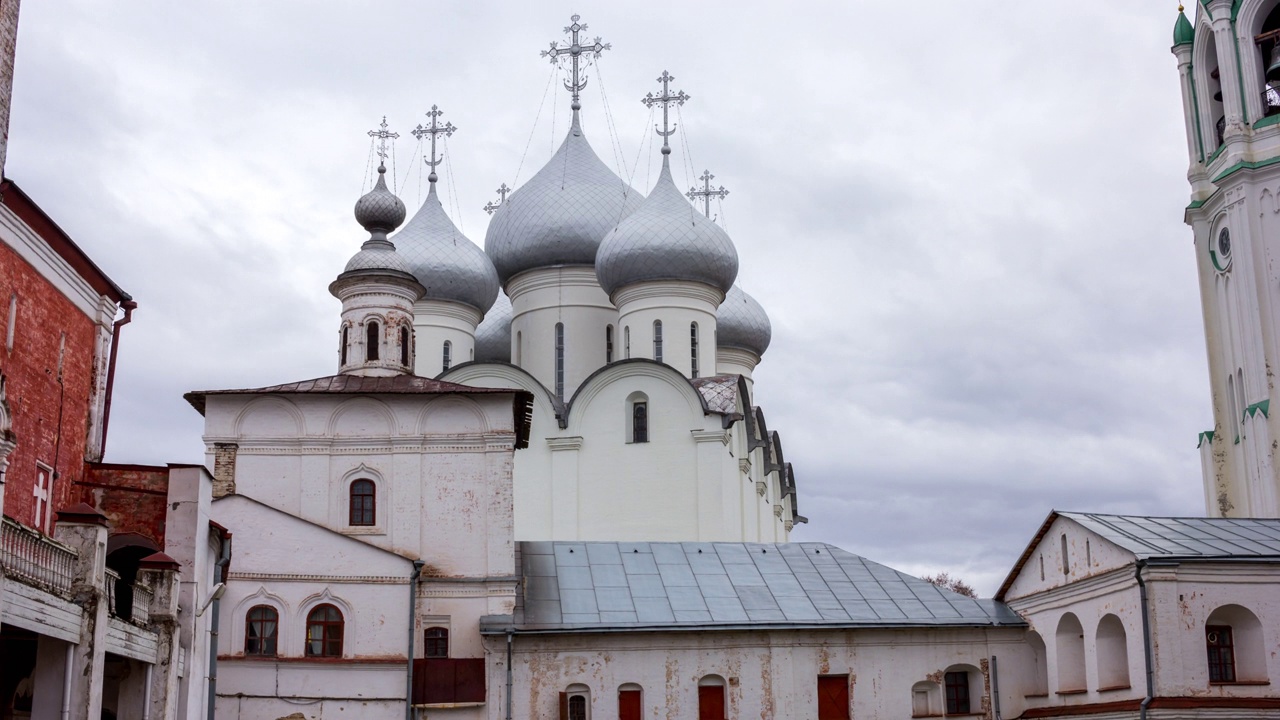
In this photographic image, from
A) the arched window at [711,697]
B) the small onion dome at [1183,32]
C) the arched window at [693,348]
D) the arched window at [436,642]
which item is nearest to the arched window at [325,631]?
the arched window at [436,642]

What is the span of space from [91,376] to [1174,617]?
1402 centimetres

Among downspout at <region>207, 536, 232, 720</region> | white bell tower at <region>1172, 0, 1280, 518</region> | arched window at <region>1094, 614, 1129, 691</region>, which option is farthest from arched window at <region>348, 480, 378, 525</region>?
white bell tower at <region>1172, 0, 1280, 518</region>

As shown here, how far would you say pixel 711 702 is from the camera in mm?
22391

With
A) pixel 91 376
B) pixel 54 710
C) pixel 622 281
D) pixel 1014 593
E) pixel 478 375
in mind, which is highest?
pixel 622 281

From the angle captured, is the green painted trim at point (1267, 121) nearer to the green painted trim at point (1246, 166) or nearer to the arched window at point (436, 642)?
the green painted trim at point (1246, 166)

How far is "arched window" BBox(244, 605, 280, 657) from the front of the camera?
71.6 feet

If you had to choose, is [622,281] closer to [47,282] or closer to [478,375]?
[478,375]

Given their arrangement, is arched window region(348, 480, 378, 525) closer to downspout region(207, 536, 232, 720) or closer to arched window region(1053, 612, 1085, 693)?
downspout region(207, 536, 232, 720)

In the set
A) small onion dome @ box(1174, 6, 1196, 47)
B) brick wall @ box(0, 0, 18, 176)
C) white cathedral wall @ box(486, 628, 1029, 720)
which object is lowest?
white cathedral wall @ box(486, 628, 1029, 720)

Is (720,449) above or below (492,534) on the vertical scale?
above

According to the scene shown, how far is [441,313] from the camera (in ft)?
116

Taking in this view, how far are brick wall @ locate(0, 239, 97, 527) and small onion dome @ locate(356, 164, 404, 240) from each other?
27.8 ft

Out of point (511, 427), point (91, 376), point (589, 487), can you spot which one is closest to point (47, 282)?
point (91, 376)

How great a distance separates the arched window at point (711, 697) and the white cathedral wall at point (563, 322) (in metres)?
12.0
